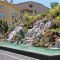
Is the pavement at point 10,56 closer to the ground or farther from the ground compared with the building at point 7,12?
closer to the ground

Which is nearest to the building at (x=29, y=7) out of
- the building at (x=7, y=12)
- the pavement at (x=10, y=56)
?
the building at (x=7, y=12)

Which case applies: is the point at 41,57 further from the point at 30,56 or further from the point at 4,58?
the point at 4,58

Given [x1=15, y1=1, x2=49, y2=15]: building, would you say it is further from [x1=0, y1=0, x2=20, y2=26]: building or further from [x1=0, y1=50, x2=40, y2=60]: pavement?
[x1=0, y1=50, x2=40, y2=60]: pavement

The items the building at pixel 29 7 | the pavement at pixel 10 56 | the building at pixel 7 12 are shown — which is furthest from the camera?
the building at pixel 29 7

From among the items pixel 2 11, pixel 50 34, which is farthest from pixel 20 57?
pixel 2 11

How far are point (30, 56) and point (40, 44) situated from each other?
898cm

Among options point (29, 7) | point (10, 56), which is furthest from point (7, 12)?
point (10, 56)

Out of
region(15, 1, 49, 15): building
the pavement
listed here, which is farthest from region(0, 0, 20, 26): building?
the pavement

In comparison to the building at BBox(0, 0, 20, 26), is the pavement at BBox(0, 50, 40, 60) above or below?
below

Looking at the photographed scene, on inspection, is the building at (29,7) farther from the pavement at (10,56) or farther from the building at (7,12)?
the pavement at (10,56)

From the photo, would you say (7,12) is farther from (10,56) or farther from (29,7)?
(10,56)

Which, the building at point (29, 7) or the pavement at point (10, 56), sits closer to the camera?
the pavement at point (10, 56)

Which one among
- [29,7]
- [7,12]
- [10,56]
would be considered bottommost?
[10,56]

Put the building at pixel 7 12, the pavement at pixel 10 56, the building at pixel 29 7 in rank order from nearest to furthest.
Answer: the pavement at pixel 10 56 < the building at pixel 7 12 < the building at pixel 29 7
